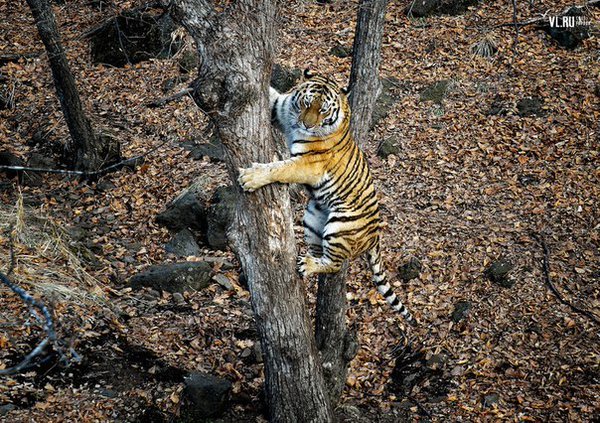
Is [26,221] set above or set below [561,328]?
above

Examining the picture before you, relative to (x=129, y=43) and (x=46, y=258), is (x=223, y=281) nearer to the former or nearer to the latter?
(x=46, y=258)

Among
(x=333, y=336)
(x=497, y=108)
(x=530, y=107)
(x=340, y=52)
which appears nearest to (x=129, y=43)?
(x=340, y=52)

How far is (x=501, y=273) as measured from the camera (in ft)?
25.7

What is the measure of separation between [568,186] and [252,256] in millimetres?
5651

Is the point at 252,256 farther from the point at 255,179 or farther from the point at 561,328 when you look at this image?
the point at 561,328

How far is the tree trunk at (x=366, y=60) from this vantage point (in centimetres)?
601

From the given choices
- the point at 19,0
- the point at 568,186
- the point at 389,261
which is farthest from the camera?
the point at 19,0

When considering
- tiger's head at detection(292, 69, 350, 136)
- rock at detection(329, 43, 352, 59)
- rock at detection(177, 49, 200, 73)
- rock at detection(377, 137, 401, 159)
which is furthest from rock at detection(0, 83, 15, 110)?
tiger's head at detection(292, 69, 350, 136)

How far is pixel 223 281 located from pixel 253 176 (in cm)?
352

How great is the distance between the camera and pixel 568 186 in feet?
29.3

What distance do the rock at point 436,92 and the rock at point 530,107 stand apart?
1.24 meters

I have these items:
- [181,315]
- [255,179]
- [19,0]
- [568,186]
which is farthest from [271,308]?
[19,0]

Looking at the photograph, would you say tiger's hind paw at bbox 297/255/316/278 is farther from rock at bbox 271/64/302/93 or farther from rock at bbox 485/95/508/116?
rock at bbox 485/95/508/116

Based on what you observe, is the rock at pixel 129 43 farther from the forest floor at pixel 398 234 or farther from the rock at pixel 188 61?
the rock at pixel 188 61
